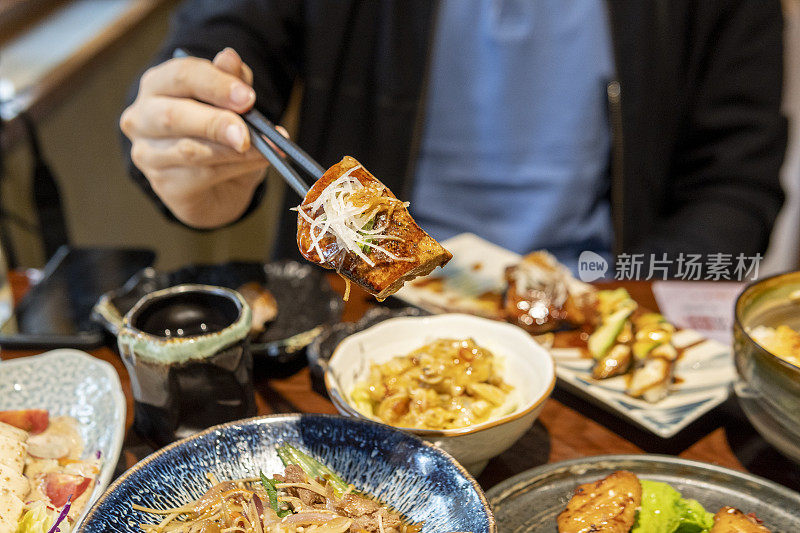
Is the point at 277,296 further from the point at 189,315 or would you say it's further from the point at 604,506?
the point at 604,506

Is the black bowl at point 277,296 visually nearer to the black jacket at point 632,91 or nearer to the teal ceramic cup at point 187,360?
the teal ceramic cup at point 187,360

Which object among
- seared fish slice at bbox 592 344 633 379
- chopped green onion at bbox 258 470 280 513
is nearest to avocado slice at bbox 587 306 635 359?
seared fish slice at bbox 592 344 633 379

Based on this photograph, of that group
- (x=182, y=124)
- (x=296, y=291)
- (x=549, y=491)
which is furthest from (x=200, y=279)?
(x=549, y=491)

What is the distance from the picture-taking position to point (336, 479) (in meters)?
1.06

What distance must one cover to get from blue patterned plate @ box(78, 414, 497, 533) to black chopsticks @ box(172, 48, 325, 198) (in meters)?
0.40

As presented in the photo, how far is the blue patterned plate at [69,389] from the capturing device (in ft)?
4.09

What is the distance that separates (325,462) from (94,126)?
11.2 feet

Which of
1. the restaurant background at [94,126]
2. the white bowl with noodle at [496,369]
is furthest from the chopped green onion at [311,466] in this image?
the restaurant background at [94,126]

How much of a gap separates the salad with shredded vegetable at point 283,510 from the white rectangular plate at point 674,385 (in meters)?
0.60

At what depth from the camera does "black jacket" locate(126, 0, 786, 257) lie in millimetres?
2393

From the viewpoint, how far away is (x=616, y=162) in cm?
247

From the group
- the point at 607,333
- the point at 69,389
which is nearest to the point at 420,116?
the point at 607,333

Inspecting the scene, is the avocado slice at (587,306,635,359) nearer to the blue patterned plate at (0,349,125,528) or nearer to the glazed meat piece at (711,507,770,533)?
the glazed meat piece at (711,507,770,533)

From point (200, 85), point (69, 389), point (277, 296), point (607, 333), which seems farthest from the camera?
A: point (277, 296)
